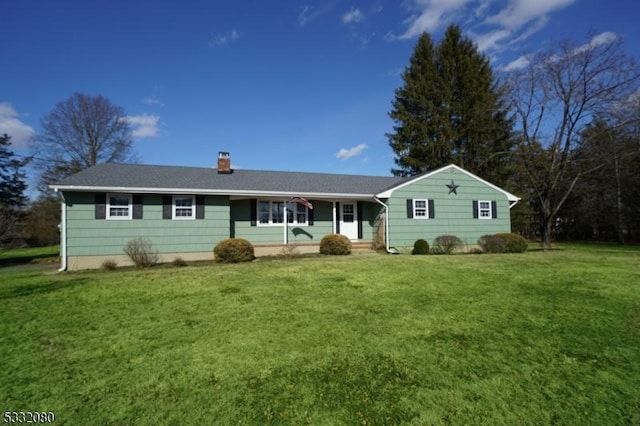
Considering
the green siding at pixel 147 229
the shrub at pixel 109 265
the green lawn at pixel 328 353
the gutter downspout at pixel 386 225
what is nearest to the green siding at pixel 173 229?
the green siding at pixel 147 229

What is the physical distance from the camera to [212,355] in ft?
14.6

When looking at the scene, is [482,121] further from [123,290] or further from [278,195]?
[123,290]

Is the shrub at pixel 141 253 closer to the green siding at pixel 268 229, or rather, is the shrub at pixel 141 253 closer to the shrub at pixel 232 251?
the shrub at pixel 232 251

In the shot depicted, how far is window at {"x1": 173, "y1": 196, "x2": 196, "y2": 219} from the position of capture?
1406 centimetres

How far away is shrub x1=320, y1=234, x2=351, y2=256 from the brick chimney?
6.61 meters

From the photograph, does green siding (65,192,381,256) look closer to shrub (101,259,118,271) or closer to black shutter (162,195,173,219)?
black shutter (162,195,173,219)

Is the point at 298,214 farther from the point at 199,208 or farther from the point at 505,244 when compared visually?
the point at 505,244

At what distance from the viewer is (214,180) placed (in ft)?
51.9

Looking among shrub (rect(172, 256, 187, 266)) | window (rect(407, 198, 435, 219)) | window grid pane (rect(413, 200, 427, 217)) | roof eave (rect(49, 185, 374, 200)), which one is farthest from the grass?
window grid pane (rect(413, 200, 427, 217))

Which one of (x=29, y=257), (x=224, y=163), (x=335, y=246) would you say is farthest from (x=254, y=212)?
(x=29, y=257)

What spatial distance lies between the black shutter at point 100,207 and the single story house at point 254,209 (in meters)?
0.03

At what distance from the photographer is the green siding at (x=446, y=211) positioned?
16.4 m

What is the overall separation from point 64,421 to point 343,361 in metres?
2.92

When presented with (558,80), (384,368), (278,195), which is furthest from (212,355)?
(558,80)
